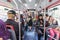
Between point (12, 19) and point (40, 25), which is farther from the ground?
point (12, 19)

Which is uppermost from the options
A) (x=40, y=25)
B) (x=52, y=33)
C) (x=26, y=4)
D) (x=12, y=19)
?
(x=26, y=4)

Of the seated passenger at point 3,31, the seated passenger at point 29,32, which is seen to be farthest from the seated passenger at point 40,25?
the seated passenger at point 3,31

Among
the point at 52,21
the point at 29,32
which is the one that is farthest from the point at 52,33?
the point at 29,32

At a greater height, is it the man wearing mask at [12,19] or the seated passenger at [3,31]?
the man wearing mask at [12,19]

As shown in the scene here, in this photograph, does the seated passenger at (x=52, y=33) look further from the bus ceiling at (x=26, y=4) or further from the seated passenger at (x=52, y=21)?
the bus ceiling at (x=26, y=4)

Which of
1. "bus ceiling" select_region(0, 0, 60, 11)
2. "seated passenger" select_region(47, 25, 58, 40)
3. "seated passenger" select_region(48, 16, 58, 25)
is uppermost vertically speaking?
"bus ceiling" select_region(0, 0, 60, 11)

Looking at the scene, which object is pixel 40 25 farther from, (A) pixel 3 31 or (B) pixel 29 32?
(A) pixel 3 31

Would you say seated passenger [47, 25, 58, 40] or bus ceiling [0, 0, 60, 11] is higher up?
bus ceiling [0, 0, 60, 11]

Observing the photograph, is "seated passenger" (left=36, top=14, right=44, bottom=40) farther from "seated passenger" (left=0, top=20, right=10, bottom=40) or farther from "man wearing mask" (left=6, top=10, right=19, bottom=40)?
"seated passenger" (left=0, top=20, right=10, bottom=40)

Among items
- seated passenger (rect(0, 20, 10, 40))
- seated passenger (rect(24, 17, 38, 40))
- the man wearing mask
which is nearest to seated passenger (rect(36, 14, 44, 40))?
seated passenger (rect(24, 17, 38, 40))

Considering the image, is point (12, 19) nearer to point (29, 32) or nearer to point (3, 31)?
Result: point (3, 31)

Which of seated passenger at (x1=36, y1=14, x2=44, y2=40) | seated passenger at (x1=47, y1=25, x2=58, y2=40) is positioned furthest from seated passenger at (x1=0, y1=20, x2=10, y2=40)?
seated passenger at (x1=47, y1=25, x2=58, y2=40)

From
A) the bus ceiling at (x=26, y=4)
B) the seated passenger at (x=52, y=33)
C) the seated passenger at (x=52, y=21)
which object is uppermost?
the bus ceiling at (x=26, y=4)

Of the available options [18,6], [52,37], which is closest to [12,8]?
[18,6]
